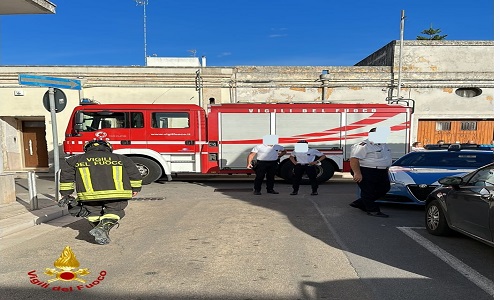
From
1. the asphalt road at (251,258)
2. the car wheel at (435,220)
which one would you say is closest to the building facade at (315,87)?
the asphalt road at (251,258)

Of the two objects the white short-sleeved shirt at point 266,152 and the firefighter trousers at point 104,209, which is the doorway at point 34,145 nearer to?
the white short-sleeved shirt at point 266,152

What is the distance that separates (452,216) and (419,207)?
8.15ft

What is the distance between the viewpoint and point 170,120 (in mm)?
9781

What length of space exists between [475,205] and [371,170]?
A: 2212 millimetres

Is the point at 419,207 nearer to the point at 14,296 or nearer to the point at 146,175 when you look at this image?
the point at 14,296

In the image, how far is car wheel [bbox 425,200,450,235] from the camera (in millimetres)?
4582

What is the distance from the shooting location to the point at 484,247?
14.0 feet

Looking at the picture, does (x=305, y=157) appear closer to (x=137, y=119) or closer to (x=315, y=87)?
(x=137, y=119)

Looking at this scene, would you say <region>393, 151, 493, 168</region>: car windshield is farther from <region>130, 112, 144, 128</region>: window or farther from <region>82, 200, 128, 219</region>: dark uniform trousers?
<region>130, 112, 144, 128</region>: window

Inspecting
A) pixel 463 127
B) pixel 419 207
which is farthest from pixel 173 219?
pixel 463 127

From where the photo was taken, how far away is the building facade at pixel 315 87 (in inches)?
537

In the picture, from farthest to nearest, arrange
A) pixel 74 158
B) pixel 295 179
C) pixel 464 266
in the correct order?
1. pixel 295 179
2. pixel 74 158
3. pixel 464 266

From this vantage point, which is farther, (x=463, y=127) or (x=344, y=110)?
(x=463, y=127)

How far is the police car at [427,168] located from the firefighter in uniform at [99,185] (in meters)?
5.02
